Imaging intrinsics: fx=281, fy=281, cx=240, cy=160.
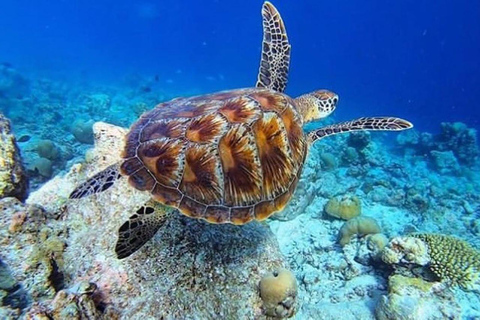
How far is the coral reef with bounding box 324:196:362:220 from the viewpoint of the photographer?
5402 millimetres

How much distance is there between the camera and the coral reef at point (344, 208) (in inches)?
213

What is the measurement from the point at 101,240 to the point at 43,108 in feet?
40.6

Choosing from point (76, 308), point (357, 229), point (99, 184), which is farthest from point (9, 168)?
point (357, 229)

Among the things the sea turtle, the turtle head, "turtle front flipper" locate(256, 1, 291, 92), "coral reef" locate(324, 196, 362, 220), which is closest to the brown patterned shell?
the sea turtle

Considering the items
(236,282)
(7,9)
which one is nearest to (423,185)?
(236,282)

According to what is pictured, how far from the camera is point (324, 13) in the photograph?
8762 cm

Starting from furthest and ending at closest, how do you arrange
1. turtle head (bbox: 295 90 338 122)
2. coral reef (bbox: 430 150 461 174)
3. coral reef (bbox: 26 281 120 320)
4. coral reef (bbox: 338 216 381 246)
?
coral reef (bbox: 430 150 461 174), coral reef (bbox: 338 216 381 246), turtle head (bbox: 295 90 338 122), coral reef (bbox: 26 281 120 320)

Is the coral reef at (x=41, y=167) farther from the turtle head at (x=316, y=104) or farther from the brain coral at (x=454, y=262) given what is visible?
the brain coral at (x=454, y=262)

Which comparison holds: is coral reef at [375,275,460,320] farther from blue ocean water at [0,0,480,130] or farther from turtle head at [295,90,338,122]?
blue ocean water at [0,0,480,130]

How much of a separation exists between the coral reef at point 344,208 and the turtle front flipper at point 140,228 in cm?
370

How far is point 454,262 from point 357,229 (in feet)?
4.68

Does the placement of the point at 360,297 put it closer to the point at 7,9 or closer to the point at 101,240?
the point at 101,240

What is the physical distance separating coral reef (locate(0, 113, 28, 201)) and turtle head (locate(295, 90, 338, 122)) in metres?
3.66

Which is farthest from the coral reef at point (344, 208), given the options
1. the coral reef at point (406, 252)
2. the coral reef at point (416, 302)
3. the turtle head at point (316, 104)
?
the coral reef at point (416, 302)
